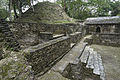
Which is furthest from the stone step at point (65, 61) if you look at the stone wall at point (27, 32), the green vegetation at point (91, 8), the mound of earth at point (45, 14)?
the green vegetation at point (91, 8)

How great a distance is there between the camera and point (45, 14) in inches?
469

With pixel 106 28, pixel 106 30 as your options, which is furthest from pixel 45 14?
pixel 106 30

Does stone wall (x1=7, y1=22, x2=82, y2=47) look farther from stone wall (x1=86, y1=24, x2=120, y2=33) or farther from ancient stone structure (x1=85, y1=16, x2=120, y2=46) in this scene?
stone wall (x1=86, y1=24, x2=120, y2=33)

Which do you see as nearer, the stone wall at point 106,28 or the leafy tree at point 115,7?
the stone wall at point 106,28

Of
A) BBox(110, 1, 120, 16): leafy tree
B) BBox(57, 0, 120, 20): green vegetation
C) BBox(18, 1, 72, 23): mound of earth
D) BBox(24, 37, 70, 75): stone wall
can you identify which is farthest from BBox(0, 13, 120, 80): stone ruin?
BBox(110, 1, 120, 16): leafy tree

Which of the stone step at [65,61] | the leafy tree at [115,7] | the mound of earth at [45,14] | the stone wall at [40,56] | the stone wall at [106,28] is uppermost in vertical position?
the leafy tree at [115,7]

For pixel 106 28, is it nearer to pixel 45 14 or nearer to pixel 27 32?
pixel 45 14

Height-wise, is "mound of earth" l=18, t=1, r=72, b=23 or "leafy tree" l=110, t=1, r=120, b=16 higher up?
"leafy tree" l=110, t=1, r=120, b=16

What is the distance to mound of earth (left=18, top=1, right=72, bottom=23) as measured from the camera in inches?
424

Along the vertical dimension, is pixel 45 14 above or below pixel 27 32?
above

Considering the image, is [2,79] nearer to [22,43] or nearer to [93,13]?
[22,43]

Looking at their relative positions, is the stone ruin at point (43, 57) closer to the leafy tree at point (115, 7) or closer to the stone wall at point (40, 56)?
the stone wall at point (40, 56)

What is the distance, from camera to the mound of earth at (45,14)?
1077cm

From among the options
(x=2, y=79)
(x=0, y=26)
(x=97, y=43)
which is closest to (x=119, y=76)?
(x=2, y=79)
